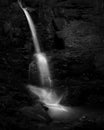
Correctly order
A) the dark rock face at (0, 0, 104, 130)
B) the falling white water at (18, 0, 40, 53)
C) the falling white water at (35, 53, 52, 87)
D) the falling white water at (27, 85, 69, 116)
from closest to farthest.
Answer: the dark rock face at (0, 0, 104, 130)
the falling white water at (27, 85, 69, 116)
the falling white water at (35, 53, 52, 87)
the falling white water at (18, 0, 40, 53)

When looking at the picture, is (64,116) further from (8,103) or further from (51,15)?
(51,15)

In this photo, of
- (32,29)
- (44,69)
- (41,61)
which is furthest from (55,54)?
(32,29)

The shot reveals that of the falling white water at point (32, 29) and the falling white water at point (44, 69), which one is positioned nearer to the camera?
the falling white water at point (44, 69)

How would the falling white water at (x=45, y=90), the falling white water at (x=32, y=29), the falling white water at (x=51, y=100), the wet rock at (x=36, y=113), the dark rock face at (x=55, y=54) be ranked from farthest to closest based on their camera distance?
1. the falling white water at (x=32, y=29)
2. the falling white water at (x=45, y=90)
3. the falling white water at (x=51, y=100)
4. the dark rock face at (x=55, y=54)
5. the wet rock at (x=36, y=113)

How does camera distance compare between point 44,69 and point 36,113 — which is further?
point 44,69

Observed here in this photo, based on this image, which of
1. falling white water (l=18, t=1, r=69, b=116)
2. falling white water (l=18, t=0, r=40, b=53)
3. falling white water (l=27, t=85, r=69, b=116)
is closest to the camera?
falling white water (l=27, t=85, r=69, b=116)

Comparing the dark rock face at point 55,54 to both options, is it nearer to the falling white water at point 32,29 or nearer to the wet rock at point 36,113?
the wet rock at point 36,113

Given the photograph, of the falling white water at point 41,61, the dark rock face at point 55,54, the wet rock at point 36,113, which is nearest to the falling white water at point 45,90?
the falling white water at point 41,61

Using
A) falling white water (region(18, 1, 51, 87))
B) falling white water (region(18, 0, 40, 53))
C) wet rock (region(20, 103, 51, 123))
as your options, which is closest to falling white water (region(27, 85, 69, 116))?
falling white water (region(18, 1, 51, 87))

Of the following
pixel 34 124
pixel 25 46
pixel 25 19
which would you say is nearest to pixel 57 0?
pixel 25 19

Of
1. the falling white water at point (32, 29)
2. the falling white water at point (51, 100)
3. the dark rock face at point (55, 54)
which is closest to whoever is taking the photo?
the dark rock face at point (55, 54)

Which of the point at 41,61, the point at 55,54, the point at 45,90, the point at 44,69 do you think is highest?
the point at 55,54

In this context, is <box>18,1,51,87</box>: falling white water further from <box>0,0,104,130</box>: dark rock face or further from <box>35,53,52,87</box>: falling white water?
<box>0,0,104,130</box>: dark rock face

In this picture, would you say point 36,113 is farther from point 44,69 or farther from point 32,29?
→ point 32,29
